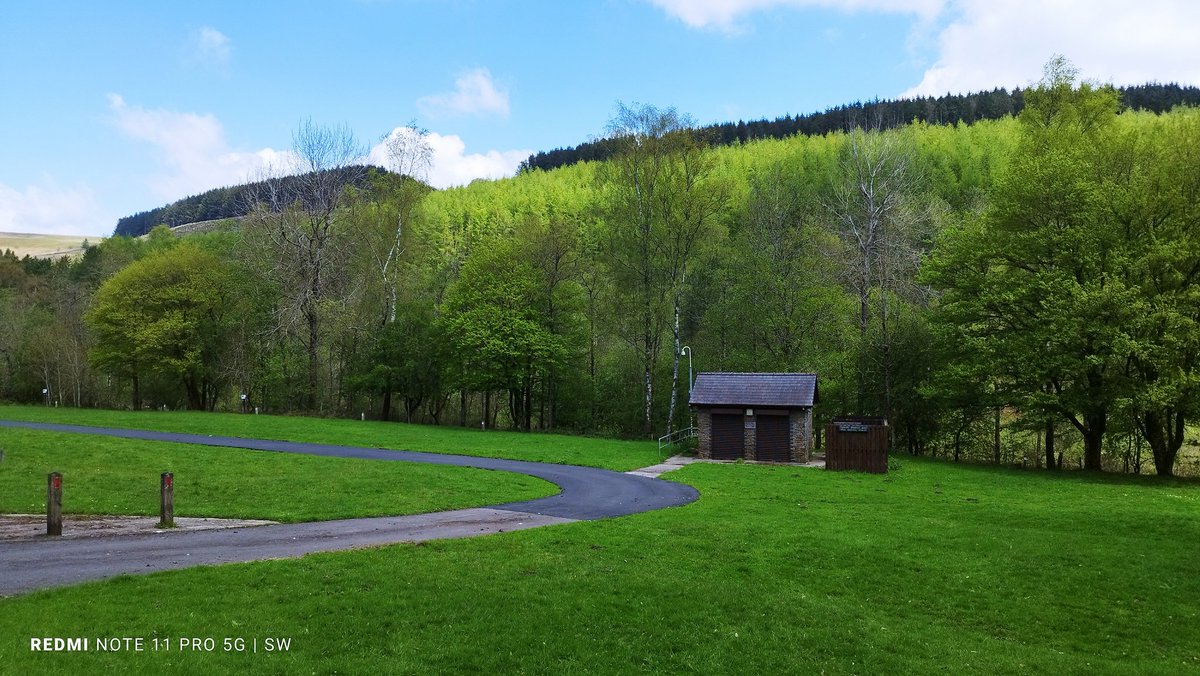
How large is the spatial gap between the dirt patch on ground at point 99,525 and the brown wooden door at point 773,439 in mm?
26213

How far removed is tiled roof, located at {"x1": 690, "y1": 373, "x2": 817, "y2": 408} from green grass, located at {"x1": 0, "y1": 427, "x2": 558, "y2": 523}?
Result: 1459cm

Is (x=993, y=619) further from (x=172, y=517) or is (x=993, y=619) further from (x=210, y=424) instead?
(x=210, y=424)

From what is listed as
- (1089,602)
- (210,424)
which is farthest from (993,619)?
(210,424)

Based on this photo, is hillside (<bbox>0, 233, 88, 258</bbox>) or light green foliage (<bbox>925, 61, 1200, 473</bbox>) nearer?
light green foliage (<bbox>925, 61, 1200, 473</bbox>)

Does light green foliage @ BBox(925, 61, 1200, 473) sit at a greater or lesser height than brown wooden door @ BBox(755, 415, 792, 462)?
greater

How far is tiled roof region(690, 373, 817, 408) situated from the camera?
119ft

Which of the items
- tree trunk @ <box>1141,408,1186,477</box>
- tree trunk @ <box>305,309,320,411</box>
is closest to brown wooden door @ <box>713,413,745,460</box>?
tree trunk @ <box>1141,408,1186,477</box>

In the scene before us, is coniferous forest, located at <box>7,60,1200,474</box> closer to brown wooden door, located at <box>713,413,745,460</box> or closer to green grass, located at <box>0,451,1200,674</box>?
brown wooden door, located at <box>713,413,745,460</box>

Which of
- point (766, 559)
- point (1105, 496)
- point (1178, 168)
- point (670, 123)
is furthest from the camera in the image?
point (670, 123)

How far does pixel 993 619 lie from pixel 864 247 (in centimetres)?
3473

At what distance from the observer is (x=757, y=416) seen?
36.9 metres

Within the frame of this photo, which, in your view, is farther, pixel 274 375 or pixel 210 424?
pixel 274 375

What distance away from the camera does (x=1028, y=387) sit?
34281 millimetres

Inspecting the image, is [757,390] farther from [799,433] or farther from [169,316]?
[169,316]
